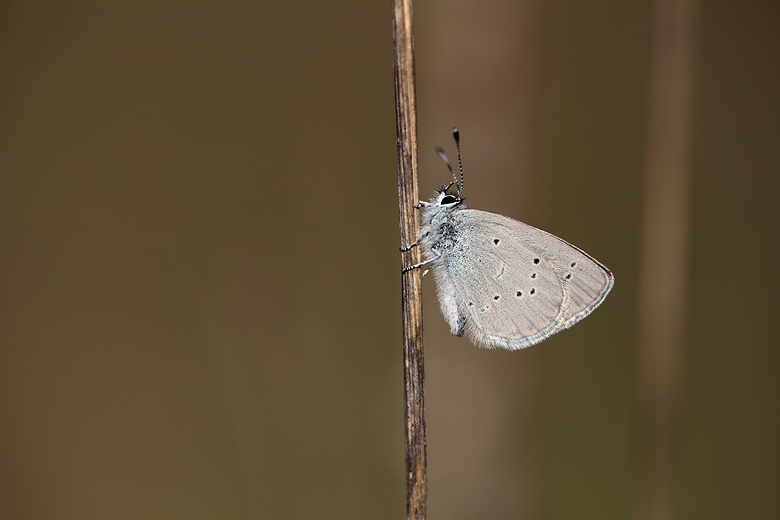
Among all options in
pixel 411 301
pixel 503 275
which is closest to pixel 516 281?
pixel 503 275

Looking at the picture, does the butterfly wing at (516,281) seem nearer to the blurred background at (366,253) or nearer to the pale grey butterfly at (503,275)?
the pale grey butterfly at (503,275)

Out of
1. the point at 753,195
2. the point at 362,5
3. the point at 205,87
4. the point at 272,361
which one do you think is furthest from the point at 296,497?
the point at 753,195

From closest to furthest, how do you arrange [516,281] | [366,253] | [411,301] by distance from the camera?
[411,301] < [516,281] < [366,253]

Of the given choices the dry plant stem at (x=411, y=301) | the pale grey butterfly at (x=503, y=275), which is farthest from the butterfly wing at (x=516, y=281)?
the dry plant stem at (x=411, y=301)

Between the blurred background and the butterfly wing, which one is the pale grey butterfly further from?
the blurred background

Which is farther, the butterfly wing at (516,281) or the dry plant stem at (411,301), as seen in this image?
the butterfly wing at (516,281)

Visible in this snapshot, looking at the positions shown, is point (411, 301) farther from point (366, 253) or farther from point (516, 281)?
point (366, 253)
